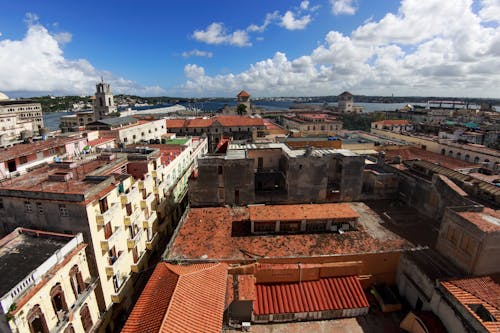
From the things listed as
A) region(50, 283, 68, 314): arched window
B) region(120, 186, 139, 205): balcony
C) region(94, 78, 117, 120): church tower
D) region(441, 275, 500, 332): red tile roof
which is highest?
region(94, 78, 117, 120): church tower

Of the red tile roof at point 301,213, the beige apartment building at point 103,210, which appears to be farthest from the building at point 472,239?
the beige apartment building at point 103,210

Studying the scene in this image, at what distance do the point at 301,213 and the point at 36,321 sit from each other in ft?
72.7

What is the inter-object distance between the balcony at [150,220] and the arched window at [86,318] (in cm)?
980

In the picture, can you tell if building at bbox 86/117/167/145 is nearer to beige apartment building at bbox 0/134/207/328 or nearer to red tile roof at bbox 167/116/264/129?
red tile roof at bbox 167/116/264/129

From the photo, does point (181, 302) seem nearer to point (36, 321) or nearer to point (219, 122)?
point (36, 321)

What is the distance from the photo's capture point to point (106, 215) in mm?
20891

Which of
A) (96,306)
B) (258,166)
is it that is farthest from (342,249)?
(96,306)

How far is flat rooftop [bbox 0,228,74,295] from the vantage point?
15359mm

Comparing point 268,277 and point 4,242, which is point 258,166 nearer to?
point 268,277

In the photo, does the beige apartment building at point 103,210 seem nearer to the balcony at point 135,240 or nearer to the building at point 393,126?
the balcony at point 135,240

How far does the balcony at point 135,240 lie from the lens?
24750 millimetres

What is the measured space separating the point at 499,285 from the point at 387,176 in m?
17.1

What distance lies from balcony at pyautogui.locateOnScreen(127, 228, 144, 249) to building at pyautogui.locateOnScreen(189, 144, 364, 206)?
7619 millimetres

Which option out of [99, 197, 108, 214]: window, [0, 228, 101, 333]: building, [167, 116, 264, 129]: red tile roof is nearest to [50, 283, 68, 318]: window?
[0, 228, 101, 333]: building
